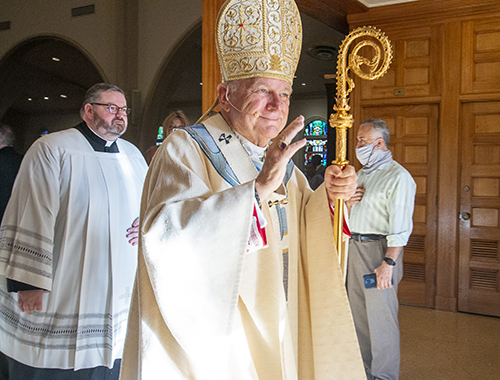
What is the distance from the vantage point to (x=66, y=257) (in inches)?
82.6

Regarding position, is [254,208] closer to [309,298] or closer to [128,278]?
[309,298]

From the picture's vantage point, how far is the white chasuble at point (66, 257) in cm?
200

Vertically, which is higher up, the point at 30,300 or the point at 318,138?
the point at 318,138

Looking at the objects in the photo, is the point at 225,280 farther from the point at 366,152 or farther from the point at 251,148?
the point at 366,152

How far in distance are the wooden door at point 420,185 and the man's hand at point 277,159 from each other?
13.3ft

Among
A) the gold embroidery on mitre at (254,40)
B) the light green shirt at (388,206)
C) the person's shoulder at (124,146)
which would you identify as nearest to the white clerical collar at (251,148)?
Answer: the gold embroidery on mitre at (254,40)

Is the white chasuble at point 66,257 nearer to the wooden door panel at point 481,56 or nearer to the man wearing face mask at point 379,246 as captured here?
the man wearing face mask at point 379,246

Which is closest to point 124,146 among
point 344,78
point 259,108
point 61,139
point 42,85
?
point 61,139

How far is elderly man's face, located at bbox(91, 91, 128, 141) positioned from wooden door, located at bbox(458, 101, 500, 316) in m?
3.95

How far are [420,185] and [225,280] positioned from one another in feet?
13.8

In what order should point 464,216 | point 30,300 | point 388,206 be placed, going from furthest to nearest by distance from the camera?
point 464,216
point 388,206
point 30,300

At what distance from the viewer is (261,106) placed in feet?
4.50

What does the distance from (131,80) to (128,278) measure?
1.81m

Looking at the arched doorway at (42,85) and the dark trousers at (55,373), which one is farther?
the arched doorway at (42,85)
